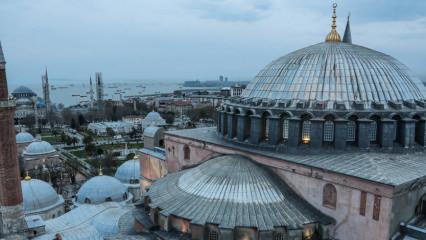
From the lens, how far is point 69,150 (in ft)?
174

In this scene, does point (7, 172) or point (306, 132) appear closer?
point (306, 132)

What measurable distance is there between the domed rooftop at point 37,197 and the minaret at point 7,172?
7.88m

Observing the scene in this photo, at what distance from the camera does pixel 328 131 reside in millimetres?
14594

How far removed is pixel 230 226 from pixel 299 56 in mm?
9145

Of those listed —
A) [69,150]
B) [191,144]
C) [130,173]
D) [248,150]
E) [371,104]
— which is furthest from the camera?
[69,150]

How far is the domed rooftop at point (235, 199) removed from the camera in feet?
40.0

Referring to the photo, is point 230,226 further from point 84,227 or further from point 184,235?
point 84,227

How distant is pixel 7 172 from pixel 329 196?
13.6 meters

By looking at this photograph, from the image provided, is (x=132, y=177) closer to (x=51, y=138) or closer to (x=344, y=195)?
(x=344, y=195)

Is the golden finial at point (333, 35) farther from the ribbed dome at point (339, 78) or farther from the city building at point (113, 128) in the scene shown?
the city building at point (113, 128)

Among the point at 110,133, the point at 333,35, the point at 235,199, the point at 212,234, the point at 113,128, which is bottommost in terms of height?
the point at 110,133

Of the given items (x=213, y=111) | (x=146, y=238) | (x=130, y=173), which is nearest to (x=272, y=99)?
(x=146, y=238)

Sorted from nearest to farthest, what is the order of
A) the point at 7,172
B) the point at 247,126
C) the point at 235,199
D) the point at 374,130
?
the point at 235,199, the point at 374,130, the point at 7,172, the point at 247,126

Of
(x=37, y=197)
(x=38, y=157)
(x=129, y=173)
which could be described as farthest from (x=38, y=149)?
(x=37, y=197)
